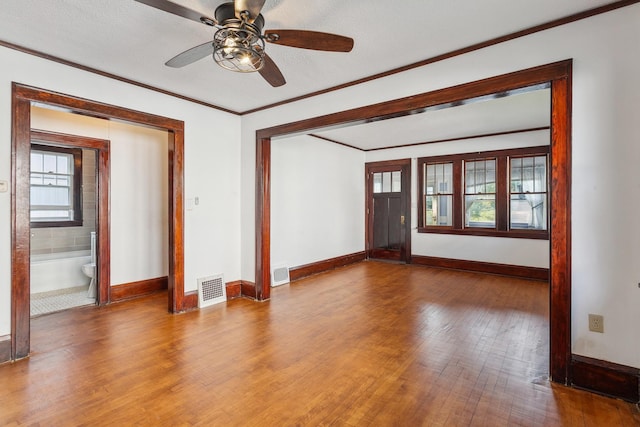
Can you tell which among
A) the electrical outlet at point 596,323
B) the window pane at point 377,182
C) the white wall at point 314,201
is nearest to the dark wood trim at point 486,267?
the white wall at point 314,201

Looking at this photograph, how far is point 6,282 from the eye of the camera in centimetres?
269

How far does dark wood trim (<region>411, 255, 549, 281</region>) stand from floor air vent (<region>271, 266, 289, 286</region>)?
9.77 feet

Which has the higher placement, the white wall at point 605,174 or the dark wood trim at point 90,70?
the dark wood trim at point 90,70

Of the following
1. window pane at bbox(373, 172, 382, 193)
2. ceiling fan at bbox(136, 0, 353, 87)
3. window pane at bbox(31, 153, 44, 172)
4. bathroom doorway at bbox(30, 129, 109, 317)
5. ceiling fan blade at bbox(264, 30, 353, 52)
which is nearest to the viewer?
ceiling fan at bbox(136, 0, 353, 87)

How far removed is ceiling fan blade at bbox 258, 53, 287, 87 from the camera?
2.28m

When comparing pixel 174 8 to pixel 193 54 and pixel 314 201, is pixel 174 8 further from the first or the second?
pixel 314 201

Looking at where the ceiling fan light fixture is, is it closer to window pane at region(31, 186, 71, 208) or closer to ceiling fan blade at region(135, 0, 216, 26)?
ceiling fan blade at region(135, 0, 216, 26)

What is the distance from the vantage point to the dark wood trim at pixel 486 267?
5480 millimetres

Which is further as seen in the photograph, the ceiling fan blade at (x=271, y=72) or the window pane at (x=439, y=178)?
the window pane at (x=439, y=178)

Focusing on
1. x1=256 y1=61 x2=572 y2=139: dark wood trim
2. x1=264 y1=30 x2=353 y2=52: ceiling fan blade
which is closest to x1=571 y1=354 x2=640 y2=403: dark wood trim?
x1=256 y1=61 x2=572 y2=139: dark wood trim

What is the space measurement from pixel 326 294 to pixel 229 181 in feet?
6.99

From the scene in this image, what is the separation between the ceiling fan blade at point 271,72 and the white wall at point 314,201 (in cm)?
265

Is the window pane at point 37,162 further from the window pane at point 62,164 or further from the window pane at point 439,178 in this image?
the window pane at point 439,178

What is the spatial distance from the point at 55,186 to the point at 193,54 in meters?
4.51
